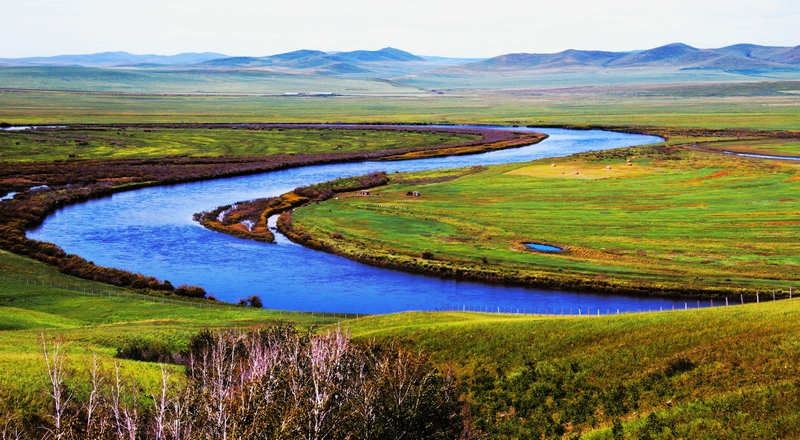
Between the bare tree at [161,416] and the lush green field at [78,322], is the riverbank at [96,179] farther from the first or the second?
the bare tree at [161,416]

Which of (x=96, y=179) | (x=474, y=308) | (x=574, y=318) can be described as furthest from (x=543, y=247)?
(x=96, y=179)

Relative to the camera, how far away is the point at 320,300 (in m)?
55.9

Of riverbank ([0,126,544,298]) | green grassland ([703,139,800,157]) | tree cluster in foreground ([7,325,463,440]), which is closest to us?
tree cluster in foreground ([7,325,463,440])

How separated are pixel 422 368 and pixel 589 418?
6.67 meters

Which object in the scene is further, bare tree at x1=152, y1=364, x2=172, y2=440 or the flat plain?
the flat plain

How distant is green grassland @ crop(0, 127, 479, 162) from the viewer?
140 meters

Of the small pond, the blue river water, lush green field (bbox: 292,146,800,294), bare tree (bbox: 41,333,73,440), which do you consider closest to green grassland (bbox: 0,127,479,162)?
the blue river water

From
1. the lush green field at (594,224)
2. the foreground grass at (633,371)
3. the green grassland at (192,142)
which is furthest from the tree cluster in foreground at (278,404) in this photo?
the green grassland at (192,142)

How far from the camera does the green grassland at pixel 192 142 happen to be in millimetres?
140000

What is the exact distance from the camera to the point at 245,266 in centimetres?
6556

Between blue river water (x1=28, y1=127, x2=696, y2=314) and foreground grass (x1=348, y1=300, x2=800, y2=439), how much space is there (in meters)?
19.8

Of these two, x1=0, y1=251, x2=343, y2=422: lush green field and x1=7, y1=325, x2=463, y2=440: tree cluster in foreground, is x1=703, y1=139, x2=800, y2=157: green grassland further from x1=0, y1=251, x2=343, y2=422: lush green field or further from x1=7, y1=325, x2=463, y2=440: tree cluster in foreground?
x1=7, y1=325, x2=463, y2=440: tree cluster in foreground

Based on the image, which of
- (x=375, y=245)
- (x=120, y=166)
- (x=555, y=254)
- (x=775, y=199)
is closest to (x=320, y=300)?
(x=375, y=245)

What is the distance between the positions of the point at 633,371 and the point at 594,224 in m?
50.8
